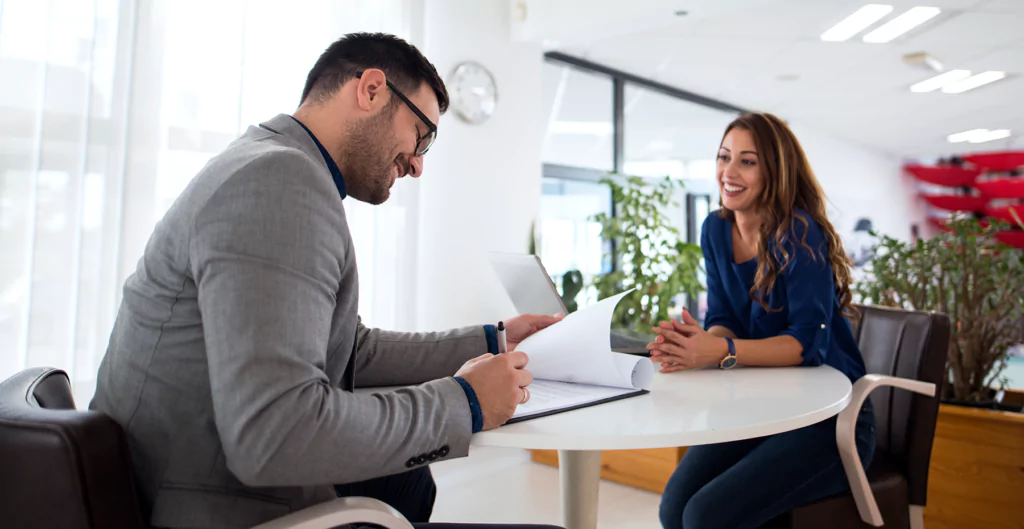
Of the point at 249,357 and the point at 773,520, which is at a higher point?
the point at 249,357

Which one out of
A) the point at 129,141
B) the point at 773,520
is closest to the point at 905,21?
the point at 773,520

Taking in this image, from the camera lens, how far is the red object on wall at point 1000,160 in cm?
1113

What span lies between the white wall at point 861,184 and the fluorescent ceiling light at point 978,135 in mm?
1162

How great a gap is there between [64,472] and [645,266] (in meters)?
4.01

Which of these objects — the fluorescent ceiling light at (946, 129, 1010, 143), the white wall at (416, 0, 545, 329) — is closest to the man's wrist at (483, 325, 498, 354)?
the white wall at (416, 0, 545, 329)

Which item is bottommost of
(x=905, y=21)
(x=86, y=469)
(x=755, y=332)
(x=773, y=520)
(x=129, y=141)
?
(x=773, y=520)

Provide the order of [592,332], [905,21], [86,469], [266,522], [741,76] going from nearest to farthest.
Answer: [86,469] → [266,522] → [592,332] → [905,21] → [741,76]

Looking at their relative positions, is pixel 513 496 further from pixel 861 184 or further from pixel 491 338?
pixel 861 184

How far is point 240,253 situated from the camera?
0.75 m

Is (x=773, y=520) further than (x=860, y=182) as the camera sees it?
No

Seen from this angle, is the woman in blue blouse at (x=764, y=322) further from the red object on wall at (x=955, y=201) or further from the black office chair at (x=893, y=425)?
the red object on wall at (x=955, y=201)

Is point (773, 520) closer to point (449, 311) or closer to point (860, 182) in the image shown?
point (449, 311)

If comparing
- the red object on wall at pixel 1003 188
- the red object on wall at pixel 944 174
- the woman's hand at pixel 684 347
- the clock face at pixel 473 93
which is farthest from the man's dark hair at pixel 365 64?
the red object on wall at pixel 1003 188

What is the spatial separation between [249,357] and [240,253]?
0.12 meters
